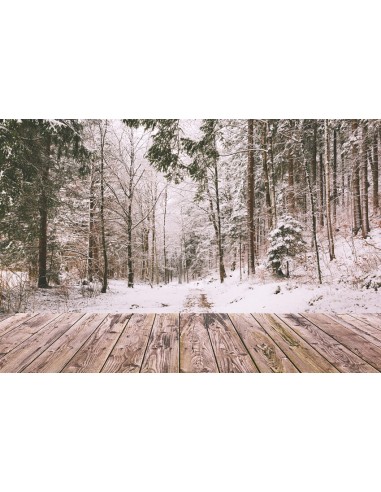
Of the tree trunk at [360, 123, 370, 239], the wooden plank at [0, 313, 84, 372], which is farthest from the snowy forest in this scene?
the wooden plank at [0, 313, 84, 372]

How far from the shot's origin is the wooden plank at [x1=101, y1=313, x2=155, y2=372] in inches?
76.8

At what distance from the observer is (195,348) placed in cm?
224

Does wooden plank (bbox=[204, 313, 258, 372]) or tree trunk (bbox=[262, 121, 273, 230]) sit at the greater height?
tree trunk (bbox=[262, 121, 273, 230])

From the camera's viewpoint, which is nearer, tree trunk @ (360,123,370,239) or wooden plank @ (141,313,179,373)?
wooden plank @ (141,313,179,373)

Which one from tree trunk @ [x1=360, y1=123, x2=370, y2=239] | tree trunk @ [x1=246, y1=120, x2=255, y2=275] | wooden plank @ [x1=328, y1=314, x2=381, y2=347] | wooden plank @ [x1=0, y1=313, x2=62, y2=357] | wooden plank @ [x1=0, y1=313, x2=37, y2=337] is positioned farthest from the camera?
tree trunk @ [x1=246, y1=120, x2=255, y2=275]

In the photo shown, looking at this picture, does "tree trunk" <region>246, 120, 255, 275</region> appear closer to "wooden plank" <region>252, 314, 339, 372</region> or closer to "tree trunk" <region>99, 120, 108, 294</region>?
"wooden plank" <region>252, 314, 339, 372</region>

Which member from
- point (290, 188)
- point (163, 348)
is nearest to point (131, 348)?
point (163, 348)

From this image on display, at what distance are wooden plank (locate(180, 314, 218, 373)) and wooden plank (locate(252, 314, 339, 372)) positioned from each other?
0.54 m

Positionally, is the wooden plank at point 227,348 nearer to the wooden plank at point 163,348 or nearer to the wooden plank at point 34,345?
the wooden plank at point 163,348

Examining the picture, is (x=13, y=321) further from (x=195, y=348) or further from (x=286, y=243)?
(x=286, y=243)

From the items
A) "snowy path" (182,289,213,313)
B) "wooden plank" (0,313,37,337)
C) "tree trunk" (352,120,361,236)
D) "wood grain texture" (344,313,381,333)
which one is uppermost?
"tree trunk" (352,120,361,236)
